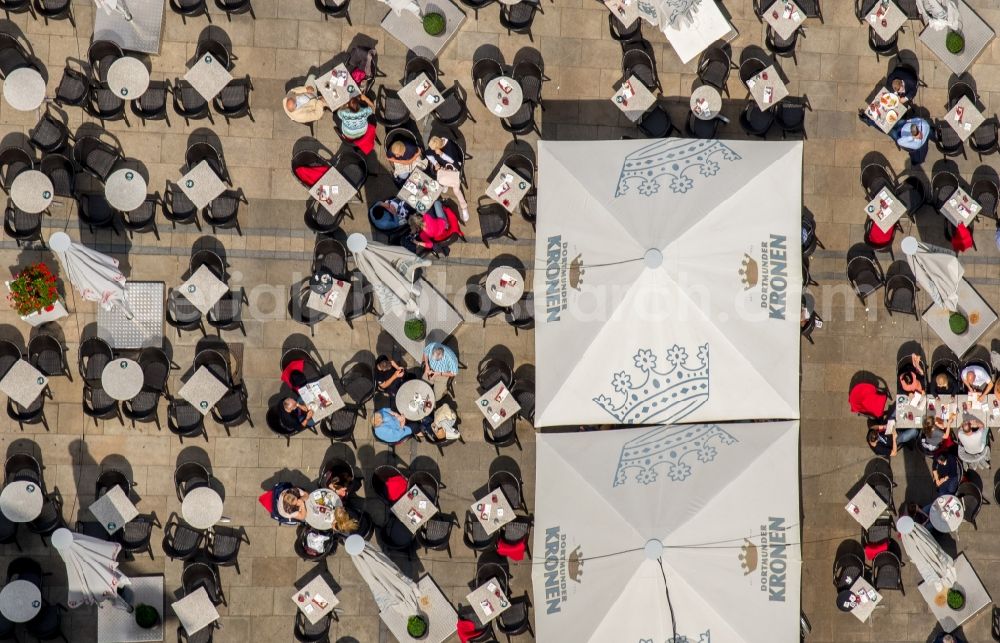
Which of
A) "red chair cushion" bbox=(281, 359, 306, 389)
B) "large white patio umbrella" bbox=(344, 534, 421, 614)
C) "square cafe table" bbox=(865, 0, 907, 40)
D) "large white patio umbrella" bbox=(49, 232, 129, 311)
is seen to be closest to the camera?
"large white patio umbrella" bbox=(49, 232, 129, 311)

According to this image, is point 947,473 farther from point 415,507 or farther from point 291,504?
point 291,504

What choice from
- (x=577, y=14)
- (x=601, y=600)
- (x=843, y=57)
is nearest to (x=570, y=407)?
(x=601, y=600)


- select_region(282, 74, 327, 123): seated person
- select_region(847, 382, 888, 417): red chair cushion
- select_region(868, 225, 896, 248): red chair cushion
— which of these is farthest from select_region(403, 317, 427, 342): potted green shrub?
select_region(868, 225, 896, 248): red chair cushion

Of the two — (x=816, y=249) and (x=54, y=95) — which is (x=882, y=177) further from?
(x=54, y=95)

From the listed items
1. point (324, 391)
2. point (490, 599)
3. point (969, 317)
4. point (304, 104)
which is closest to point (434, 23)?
point (304, 104)

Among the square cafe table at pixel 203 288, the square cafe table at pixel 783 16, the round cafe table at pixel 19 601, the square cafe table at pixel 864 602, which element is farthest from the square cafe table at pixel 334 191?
the square cafe table at pixel 864 602

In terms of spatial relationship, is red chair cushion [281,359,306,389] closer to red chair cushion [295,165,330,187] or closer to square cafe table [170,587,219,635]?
red chair cushion [295,165,330,187]
